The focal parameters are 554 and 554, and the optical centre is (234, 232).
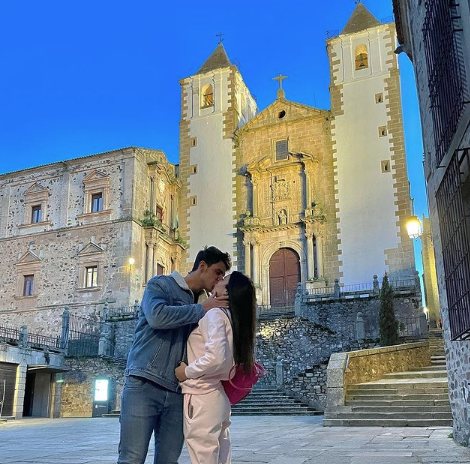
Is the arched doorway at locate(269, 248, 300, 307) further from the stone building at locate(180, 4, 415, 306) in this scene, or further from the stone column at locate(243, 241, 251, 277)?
the stone column at locate(243, 241, 251, 277)

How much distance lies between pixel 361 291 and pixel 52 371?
1350 centimetres

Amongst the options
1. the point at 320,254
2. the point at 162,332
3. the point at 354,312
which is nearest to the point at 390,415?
the point at 162,332

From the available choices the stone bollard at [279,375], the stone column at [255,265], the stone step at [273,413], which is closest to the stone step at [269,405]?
the stone step at [273,413]

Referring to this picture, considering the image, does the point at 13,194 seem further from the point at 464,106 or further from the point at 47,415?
the point at 464,106

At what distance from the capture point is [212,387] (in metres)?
3.01

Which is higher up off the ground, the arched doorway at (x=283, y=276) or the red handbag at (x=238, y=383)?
the arched doorway at (x=283, y=276)

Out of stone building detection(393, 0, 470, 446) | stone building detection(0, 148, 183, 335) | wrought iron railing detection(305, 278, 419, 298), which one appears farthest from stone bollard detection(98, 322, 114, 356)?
stone building detection(393, 0, 470, 446)

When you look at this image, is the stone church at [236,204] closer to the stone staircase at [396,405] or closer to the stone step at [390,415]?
the stone staircase at [396,405]

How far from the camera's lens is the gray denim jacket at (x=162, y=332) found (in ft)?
9.84

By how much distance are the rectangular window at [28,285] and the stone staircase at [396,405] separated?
2179 centimetres

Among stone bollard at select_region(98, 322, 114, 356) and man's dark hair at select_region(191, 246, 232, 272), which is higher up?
stone bollard at select_region(98, 322, 114, 356)

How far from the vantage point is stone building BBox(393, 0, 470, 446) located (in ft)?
18.9

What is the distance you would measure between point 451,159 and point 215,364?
429 cm

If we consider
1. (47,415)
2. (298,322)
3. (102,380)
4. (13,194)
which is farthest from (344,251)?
(13,194)
